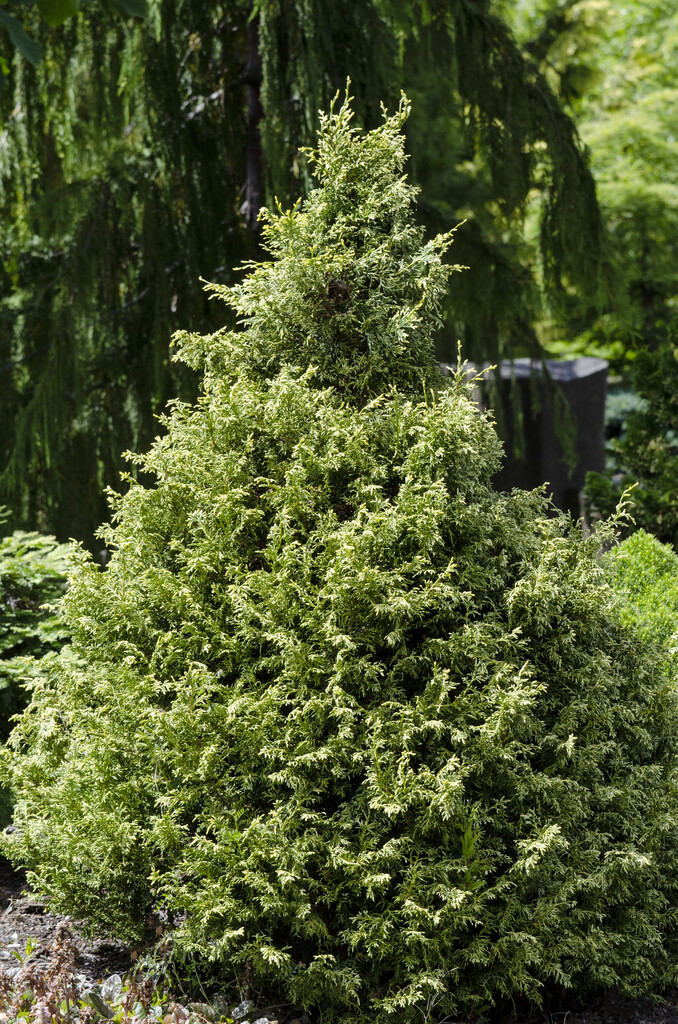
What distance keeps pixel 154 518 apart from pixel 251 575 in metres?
0.46

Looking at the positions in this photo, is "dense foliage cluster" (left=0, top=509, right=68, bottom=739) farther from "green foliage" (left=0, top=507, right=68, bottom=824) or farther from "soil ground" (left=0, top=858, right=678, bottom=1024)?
"soil ground" (left=0, top=858, right=678, bottom=1024)

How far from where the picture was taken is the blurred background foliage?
4.90 metres

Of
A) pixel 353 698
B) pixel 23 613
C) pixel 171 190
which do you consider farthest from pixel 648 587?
pixel 171 190

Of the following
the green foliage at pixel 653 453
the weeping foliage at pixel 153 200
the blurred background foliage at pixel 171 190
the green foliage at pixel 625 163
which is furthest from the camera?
the green foliage at pixel 625 163

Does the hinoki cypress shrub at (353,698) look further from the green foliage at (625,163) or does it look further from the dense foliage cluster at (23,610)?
the green foliage at (625,163)

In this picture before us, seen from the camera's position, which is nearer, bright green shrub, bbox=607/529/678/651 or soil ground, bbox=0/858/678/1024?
soil ground, bbox=0/858/678/1024

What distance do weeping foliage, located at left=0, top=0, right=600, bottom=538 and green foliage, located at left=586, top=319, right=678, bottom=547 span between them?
1.12 metres

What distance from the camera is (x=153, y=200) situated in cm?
536

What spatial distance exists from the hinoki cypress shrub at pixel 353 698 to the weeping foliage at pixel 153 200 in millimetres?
2296

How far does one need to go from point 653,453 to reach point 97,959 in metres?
5.30

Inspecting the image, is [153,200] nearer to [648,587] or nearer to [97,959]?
[648,587]

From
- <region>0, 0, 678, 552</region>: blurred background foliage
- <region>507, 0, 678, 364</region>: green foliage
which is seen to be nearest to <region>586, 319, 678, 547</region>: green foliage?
<region>0, 0, 678, 552</region>: blurred background foliage

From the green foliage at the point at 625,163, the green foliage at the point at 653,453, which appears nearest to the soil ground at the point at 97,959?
the green foliage at the point at 653,453

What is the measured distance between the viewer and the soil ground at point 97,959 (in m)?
2.54
